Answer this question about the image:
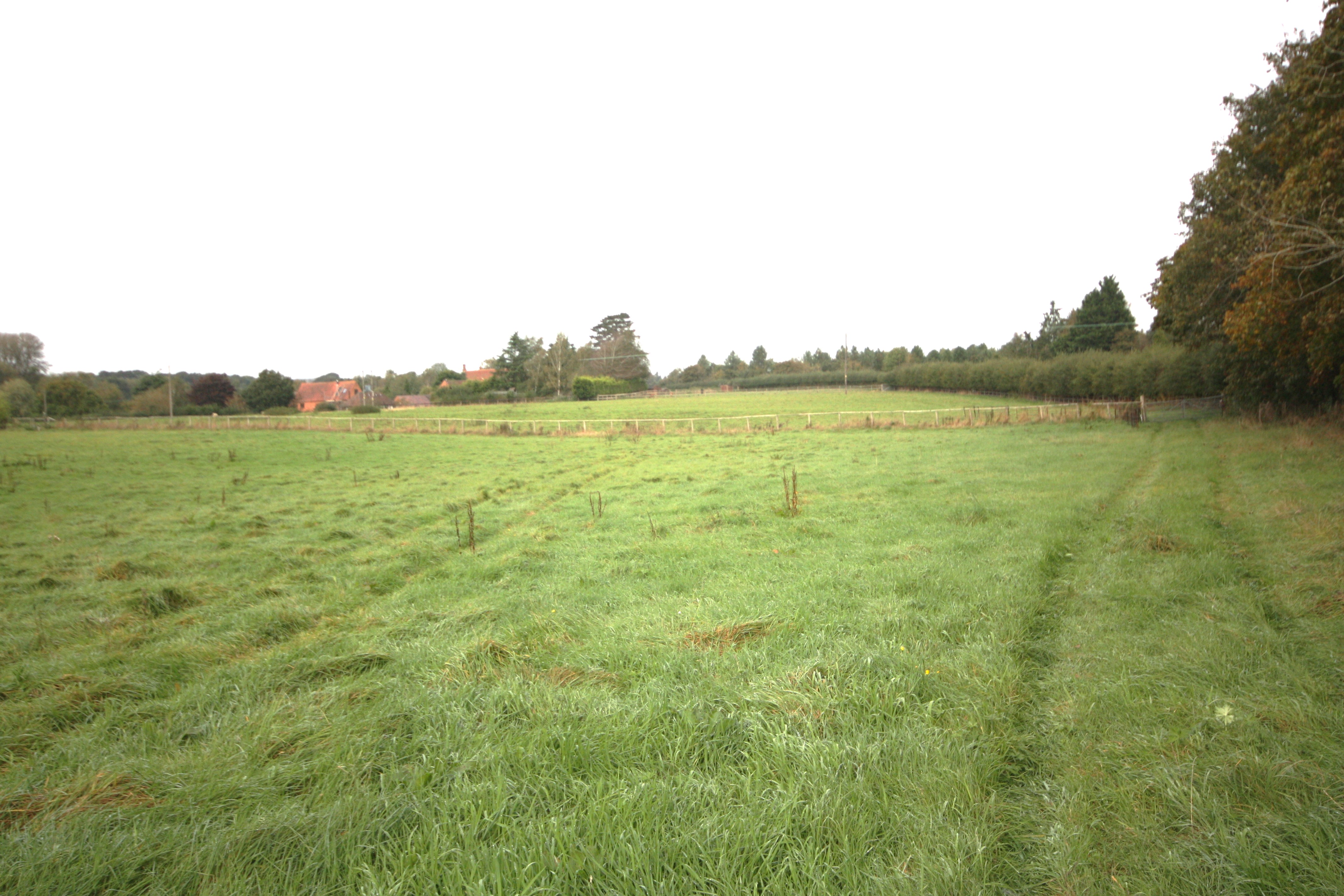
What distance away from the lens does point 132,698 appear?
5.09 metres

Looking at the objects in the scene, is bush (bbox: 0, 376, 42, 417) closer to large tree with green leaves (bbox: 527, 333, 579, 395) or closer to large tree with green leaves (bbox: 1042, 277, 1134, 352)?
large tree with green leaves (bbox: 527, 333, 579, 395)

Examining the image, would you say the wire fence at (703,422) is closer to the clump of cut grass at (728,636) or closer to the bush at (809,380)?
the clump of cut grass at (728,636)

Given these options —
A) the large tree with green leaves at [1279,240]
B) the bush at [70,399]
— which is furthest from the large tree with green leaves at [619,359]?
the large tree with green leaves at [1279,240]

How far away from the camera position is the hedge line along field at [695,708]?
10.0 feet

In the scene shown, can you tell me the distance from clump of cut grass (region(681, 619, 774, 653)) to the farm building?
105 metres

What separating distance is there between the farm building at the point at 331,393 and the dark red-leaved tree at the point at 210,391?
2241 cm

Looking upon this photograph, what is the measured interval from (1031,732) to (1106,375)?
180 feet

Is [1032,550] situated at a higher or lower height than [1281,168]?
lower

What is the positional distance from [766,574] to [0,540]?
1374 centimetres

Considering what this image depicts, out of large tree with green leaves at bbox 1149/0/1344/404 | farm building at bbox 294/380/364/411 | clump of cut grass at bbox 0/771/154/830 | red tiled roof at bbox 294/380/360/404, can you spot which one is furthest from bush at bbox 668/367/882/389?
clump of cut grass at bbox 0/771/154/830

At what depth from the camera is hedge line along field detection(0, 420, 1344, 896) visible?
10.0 feet

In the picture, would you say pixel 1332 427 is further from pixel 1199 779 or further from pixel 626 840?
pixel 626 840

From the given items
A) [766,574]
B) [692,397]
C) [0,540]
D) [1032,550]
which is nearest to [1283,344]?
[1032,550]

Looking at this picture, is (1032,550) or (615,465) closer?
(1032,550)
